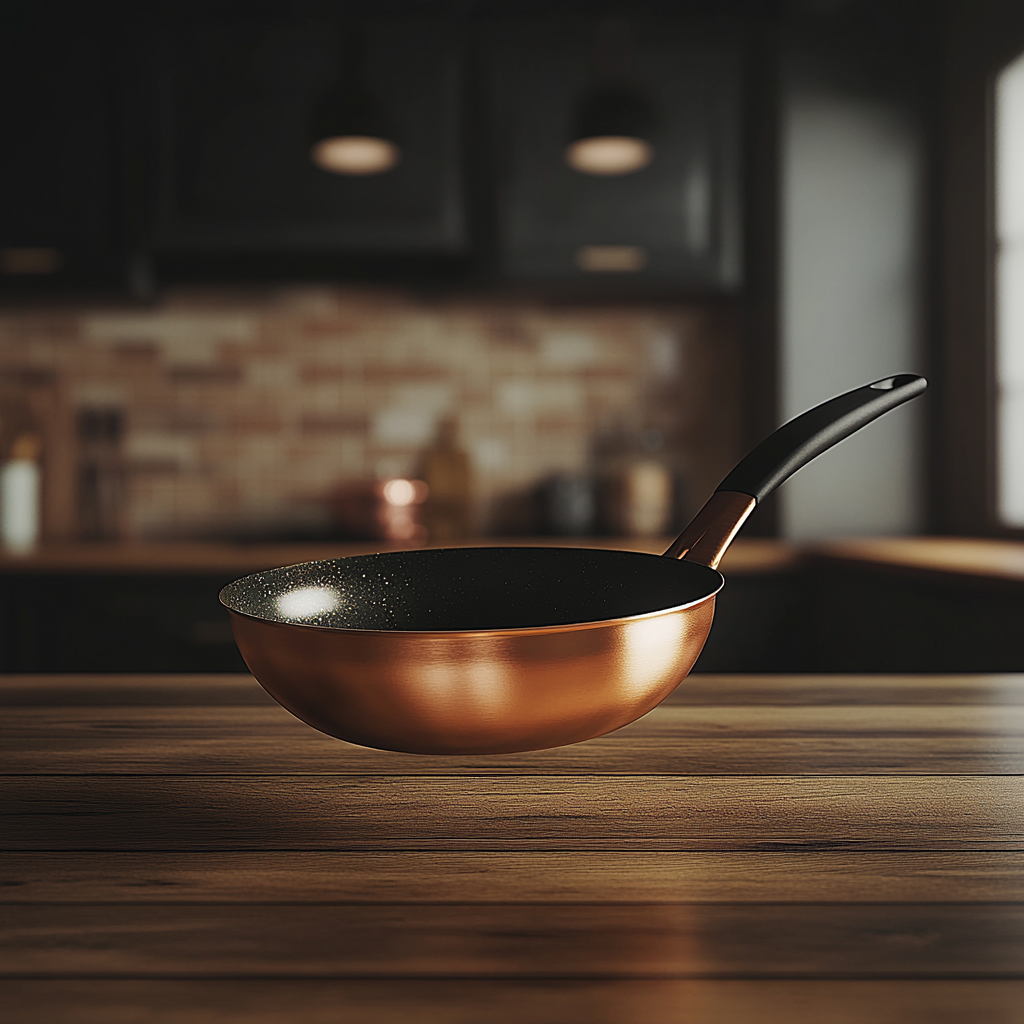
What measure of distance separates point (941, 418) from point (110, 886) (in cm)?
229

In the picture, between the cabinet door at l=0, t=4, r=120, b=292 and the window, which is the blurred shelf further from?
the cabinet door at l=0, t=4, r=120, b=292

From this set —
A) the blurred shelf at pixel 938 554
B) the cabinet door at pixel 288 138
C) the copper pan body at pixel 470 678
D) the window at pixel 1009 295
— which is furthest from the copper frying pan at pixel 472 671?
the window at pixel 1009 295

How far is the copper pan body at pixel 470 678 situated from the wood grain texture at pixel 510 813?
4cm

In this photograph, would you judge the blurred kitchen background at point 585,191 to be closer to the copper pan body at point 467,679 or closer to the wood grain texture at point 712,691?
the wood grain texture at point 712,691

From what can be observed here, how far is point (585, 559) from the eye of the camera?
2.18 ft

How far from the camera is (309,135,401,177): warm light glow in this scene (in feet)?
6.72

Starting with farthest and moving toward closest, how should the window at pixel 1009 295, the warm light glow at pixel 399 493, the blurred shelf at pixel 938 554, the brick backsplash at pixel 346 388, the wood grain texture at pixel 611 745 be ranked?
the brick backsplash at pixel 346 388 → the warm light glow at pixel 399 493 → the window at pixel 1009 295 → the blurred shelf at pixel 938 554 → the wood grain texture at pixel 611 745

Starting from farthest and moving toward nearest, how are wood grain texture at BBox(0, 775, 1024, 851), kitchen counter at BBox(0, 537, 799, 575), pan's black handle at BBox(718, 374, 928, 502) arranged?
1. kitchen counter at BBox(0, 537, 799, 575)
2. pan's black handle at BBox(718, 374, 928, 502)
3. wood grain texture at BBox(0, 775, 1024, 851)

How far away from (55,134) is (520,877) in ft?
7.51

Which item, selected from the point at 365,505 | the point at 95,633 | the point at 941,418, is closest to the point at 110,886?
the point at 95,633

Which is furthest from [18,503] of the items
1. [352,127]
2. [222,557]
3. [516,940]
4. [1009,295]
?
[1009,295]

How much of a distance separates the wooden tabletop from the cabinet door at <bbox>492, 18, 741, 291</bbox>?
169 cm

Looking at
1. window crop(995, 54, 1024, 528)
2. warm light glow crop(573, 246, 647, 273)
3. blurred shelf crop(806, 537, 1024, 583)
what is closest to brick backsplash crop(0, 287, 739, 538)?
warm light glow crop(573, 246, 647, 273)

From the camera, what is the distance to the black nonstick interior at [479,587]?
2.05 feet
